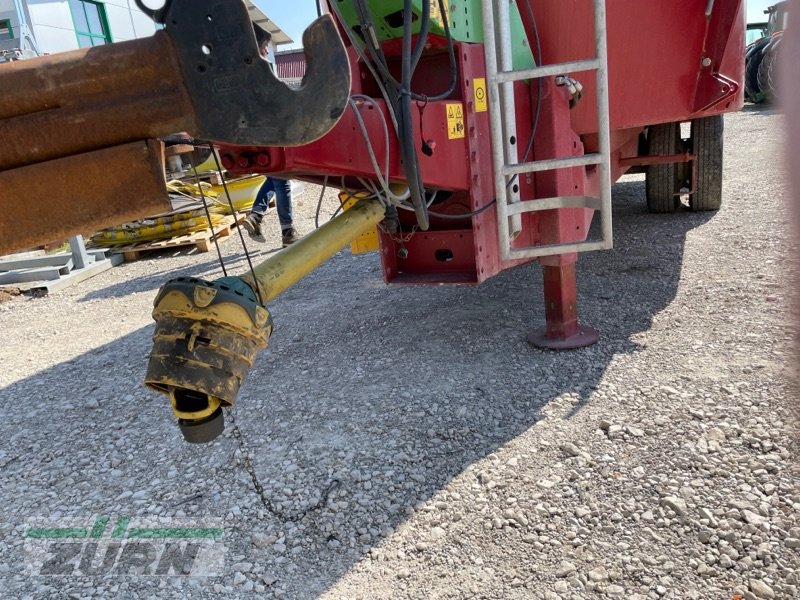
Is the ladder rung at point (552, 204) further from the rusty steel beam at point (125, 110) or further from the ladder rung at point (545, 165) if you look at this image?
the rusty steel beam at point (125, 110)

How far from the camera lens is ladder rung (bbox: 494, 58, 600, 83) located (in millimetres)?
2822

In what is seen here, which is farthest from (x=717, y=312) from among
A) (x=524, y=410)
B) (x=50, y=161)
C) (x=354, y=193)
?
(x=50, y=161)

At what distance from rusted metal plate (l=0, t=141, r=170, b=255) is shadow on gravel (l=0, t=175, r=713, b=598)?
4.07ft

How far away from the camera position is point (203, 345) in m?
1.84

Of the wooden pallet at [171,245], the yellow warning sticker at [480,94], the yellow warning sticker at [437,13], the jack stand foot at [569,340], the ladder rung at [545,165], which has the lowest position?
the wooden pallet at [171,245]

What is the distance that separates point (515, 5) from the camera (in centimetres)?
320

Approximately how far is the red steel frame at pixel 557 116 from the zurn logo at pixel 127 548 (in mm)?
1377

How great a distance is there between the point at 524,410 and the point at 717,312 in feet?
5.02

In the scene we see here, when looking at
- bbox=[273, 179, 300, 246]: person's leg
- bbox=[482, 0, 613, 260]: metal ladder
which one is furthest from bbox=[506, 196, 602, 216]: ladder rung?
bbox=[273, 179, 300, 246]: person's leg

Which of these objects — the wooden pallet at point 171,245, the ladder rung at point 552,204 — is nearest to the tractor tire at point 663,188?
the ladder rung at point 552,204

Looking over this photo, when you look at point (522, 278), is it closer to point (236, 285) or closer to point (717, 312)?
point (717, 312)

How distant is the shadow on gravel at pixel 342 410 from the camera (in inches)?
98.0

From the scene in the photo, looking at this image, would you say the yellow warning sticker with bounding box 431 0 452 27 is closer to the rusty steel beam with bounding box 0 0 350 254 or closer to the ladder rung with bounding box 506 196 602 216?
the ladder rung with bounding box 506 196 602 216

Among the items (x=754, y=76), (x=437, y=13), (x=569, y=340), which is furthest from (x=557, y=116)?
(x=754, y=76)
